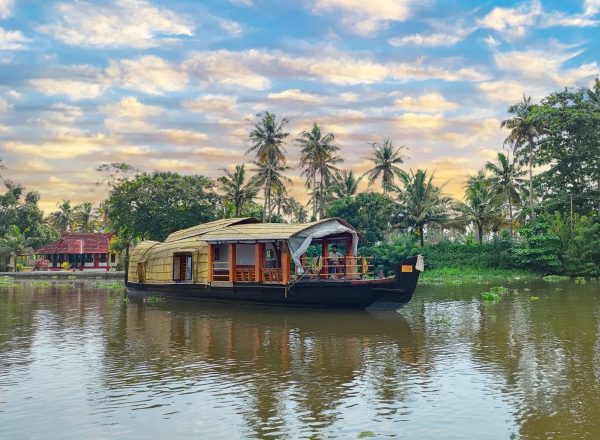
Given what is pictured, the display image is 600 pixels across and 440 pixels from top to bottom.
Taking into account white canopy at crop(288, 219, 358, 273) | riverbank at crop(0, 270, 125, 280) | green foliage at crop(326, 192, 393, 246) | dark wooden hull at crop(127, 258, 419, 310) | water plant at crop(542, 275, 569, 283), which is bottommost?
water plant at crop(542, 275, 569, 283)

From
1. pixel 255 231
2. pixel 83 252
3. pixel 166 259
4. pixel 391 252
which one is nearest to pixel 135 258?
pixel 166 259

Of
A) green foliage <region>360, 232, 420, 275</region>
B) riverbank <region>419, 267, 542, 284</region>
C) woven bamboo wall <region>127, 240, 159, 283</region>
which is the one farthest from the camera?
green foliage <region>360, 232, 420, 275</region>

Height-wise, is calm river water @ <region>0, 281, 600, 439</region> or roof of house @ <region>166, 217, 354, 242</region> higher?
roof of house @ <region>166, 217, 354, 242</region>

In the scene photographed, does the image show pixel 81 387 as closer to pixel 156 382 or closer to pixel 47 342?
pixel 156 382

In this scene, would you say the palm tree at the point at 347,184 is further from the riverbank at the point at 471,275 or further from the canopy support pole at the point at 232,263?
the canopy support pole at the point at 232,263

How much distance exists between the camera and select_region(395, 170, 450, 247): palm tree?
50.0 m

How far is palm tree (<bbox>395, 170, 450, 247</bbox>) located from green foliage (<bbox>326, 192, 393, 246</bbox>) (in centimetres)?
140

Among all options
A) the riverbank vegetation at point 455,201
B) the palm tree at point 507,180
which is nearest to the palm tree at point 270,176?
the riverbank vegetation at point 455,201

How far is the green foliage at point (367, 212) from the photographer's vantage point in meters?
51.4

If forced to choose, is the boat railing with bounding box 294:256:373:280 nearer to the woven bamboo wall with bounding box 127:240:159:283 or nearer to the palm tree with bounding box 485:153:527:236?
the woven bamboo wall with bounding box 127:240:159:283

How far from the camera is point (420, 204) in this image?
165 feet

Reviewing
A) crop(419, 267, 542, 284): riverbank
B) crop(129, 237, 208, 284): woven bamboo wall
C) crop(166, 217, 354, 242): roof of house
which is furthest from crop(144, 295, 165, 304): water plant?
crop(419, 267, 542, 284): riverbank

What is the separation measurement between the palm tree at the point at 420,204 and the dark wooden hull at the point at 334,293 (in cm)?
2914

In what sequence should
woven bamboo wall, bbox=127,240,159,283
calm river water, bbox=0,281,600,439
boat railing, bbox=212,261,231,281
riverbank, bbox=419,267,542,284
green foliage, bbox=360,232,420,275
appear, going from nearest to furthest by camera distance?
calm river water, bbox=0,281,600,439, boat railing, bbox=212,261,231,281, woven bamboo wall, bbox=127,240,159,283, riverbank, bbox=419,267,542,284, green foliage, bbox=360,232,420,275
